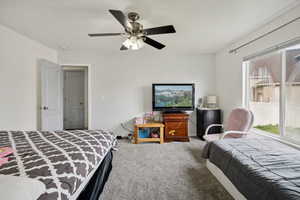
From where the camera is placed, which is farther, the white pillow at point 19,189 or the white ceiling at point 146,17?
the white ceiling at point 146,17

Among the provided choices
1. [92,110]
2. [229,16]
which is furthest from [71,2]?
[92,110]

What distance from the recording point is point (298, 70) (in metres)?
2.08

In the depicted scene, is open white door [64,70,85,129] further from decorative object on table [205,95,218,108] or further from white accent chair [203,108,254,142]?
white accent chair [203,108,254,142]

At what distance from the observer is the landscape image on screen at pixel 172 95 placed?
12.7ft

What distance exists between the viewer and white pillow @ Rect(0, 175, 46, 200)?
0.67 meters

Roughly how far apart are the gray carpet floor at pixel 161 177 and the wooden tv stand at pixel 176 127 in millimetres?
598

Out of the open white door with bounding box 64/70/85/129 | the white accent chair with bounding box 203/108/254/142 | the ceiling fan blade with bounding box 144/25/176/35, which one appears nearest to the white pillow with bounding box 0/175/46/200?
the ceiling fan blade with bounding box 144/25/176/35

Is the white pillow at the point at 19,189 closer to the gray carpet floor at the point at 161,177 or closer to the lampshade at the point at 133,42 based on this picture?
the gray carpet floor at the point at 161,177

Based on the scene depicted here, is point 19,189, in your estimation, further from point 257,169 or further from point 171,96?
point 171,96

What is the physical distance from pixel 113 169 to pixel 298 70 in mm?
3170

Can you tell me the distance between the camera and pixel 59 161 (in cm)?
113

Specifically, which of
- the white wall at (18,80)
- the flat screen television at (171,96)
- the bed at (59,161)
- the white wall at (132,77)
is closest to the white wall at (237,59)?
the white wall at (132,77)

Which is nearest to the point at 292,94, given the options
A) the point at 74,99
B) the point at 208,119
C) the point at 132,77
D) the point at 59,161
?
the point at 208,119

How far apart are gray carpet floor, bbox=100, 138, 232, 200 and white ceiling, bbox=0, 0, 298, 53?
7.80 ft
